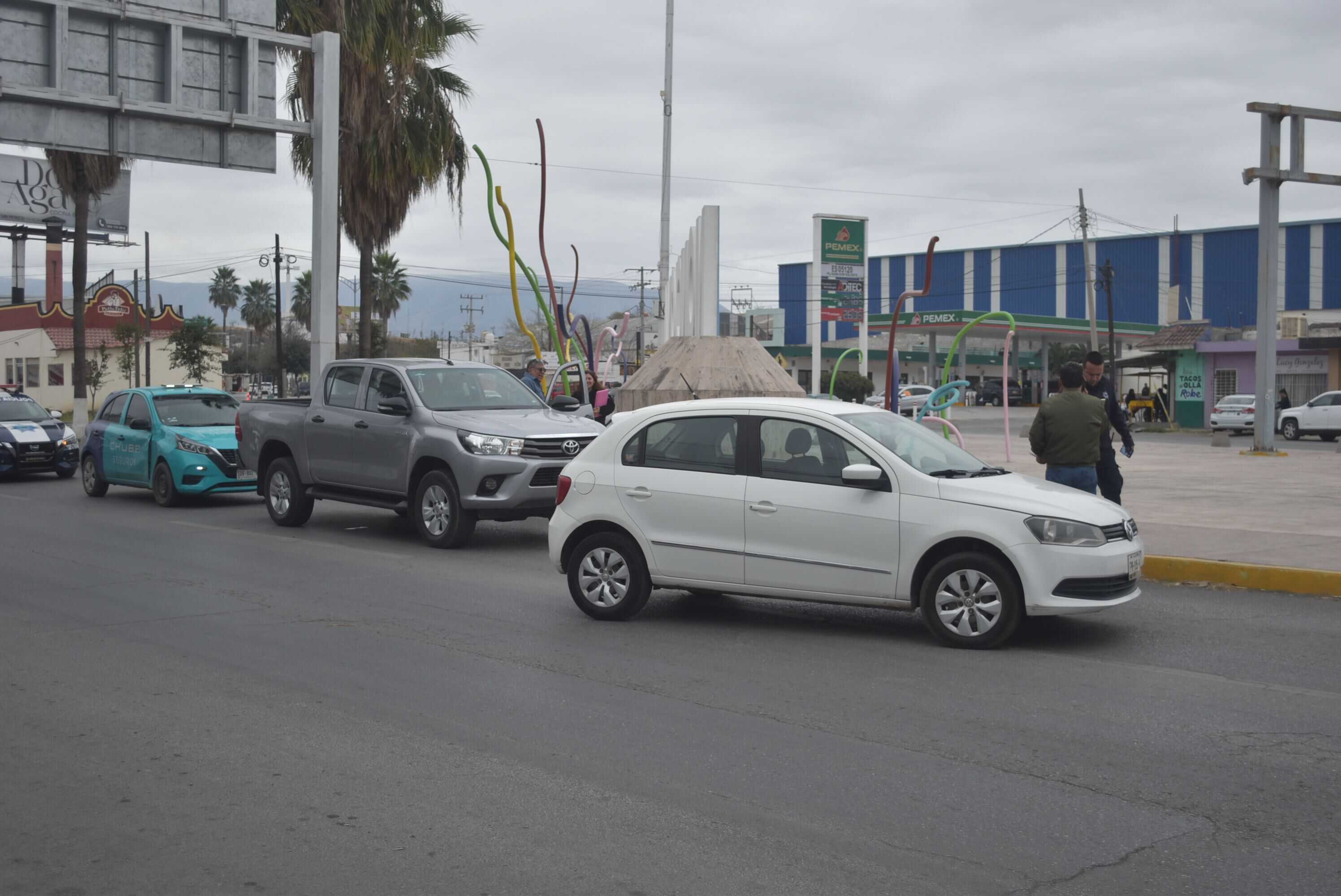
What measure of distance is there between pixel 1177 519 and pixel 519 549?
7.44m

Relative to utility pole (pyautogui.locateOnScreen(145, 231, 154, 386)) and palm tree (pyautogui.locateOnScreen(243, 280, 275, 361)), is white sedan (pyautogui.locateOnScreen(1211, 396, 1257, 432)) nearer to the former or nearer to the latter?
utility pole (pyautogui.locateOnScreen(145, 231, 154, 386))

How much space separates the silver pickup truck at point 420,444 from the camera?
12.9 m

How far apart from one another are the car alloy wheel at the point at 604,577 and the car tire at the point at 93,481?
12.6 m

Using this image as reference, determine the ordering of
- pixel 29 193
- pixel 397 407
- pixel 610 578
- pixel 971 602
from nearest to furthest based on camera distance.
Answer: pixel 971 602 < pixel 610 578 < pixel 397 407 < pixel 29 193

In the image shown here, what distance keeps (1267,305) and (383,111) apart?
19.5m

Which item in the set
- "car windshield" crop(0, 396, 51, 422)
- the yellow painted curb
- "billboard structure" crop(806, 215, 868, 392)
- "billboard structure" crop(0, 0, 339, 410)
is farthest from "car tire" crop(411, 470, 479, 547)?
"billboard structure" crop(806, 215, 868, 392)

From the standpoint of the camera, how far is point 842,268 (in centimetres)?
4500

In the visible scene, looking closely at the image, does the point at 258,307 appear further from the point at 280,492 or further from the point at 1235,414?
the point at 280,492

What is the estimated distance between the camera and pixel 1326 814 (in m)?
5.00

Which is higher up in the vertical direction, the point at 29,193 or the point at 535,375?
the point at 29,193

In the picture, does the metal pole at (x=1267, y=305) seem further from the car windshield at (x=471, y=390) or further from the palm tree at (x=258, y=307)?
the palm tree at (x=258, y=307)

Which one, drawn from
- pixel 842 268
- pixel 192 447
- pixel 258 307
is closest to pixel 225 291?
pixel 258 307

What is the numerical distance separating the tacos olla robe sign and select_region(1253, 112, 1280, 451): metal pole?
17.1m

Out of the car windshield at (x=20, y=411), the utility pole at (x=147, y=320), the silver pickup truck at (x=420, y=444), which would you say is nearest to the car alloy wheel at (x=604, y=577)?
the silver pickup truck at (x=420, y=444)
